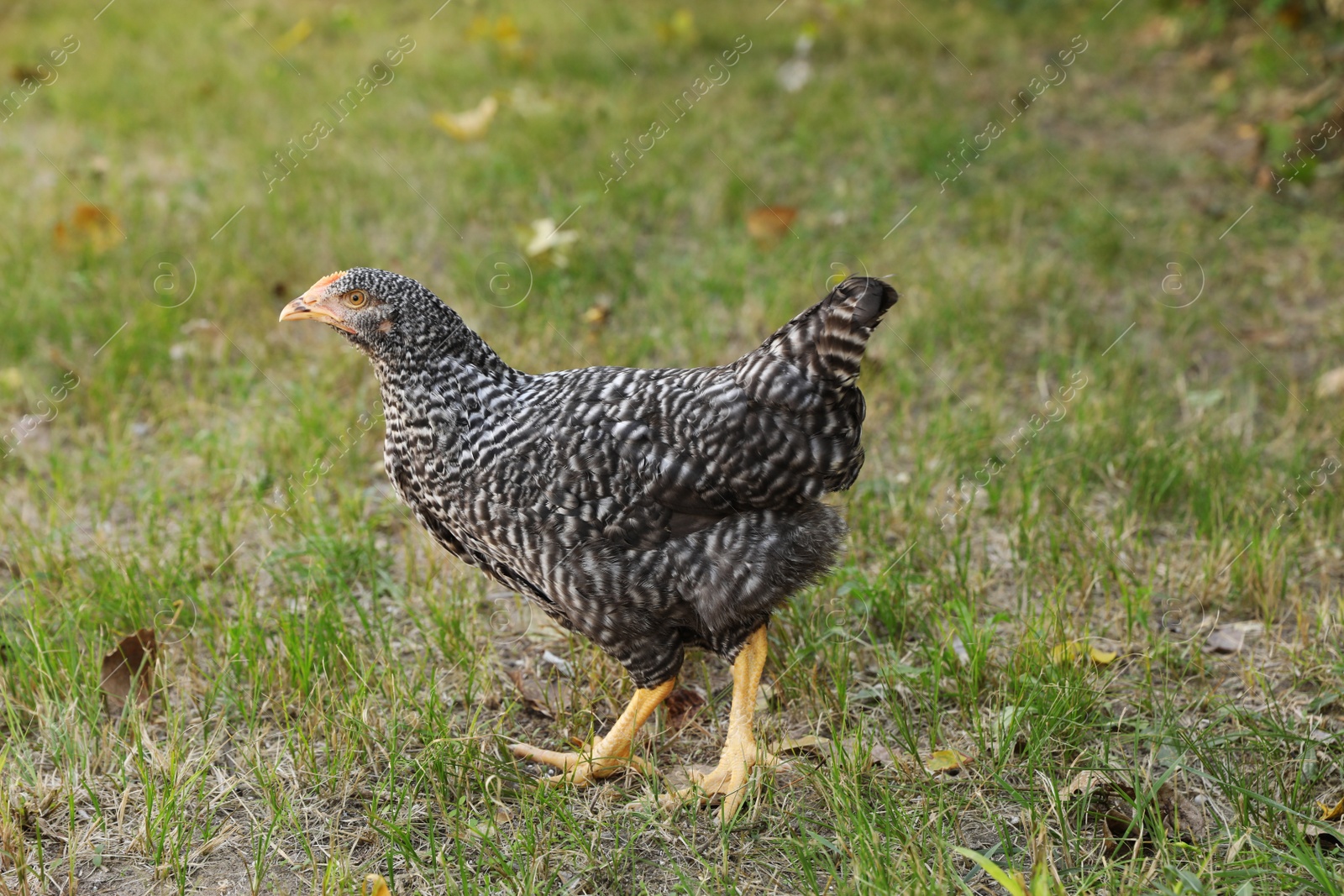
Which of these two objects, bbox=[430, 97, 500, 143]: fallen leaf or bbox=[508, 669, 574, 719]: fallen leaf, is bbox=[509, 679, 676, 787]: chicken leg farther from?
bbox=[430, 97, 500, 143]: fallen leaf

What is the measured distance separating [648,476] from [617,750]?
28.8 inches

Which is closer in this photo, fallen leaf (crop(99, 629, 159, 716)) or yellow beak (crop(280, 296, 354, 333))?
yellow beak (crop(280, 296, 354, 333))

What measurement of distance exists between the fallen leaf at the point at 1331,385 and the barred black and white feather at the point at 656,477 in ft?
8.82

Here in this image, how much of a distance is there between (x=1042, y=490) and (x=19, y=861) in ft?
10.3

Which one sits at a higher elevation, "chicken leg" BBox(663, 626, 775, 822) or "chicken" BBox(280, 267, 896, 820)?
"chicken" BBox(280, 267, 896, 820)

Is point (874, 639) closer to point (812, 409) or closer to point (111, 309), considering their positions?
point (812, 409)

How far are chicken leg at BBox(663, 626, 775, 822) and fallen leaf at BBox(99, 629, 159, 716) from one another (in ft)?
4.85

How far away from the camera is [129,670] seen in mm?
3068

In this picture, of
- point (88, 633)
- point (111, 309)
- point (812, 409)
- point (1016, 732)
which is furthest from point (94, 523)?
point (1016, 732)

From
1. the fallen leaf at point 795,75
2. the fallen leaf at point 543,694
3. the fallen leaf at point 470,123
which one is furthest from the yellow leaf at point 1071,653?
the fallen leaf at point 795,75

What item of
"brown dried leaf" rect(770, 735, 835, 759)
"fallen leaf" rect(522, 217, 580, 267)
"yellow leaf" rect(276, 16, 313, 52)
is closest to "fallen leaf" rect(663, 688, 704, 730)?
"brown dried leaf" rect(770, 735, 835, 759)

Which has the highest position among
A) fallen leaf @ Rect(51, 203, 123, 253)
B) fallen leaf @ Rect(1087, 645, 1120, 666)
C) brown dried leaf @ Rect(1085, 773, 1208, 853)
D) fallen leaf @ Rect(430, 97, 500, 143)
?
fallen leaf @ Rect(51, 203, 123, 253)

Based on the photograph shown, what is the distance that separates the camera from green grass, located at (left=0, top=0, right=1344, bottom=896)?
8.62 feet

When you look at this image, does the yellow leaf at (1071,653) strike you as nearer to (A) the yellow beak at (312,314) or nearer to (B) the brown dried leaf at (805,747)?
(B) the brown dried leaf at (805,747)
